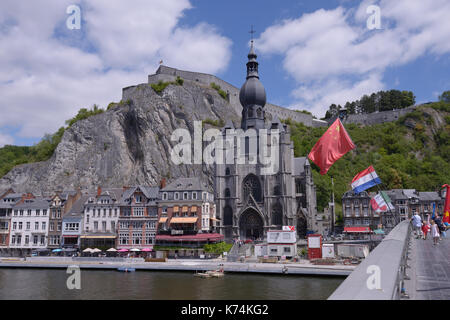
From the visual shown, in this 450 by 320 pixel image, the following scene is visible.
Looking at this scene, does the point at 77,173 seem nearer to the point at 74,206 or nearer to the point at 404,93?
the point at 74,206

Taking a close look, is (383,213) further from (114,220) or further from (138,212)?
A: (114,220)

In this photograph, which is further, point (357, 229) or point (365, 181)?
point (357, 229)

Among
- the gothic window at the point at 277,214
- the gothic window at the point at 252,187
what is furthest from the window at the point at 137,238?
the gothic window at the point at 277,214

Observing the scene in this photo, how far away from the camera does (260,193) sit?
5969 centimetres

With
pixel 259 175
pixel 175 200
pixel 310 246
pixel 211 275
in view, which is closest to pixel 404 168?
pixel 259 175

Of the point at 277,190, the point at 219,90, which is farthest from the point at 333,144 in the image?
the point at 219,90

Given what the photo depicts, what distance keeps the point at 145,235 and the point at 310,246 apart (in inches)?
928

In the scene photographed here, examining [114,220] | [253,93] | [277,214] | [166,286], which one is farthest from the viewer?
[253,93]

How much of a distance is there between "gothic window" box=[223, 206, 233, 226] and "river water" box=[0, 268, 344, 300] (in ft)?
68.7

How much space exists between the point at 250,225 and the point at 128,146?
42.1 meters

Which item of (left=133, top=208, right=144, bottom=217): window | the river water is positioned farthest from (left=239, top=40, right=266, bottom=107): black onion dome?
the river water

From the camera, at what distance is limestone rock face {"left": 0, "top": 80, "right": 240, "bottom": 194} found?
78.9m

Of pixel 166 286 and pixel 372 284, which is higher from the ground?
pixel 372 284

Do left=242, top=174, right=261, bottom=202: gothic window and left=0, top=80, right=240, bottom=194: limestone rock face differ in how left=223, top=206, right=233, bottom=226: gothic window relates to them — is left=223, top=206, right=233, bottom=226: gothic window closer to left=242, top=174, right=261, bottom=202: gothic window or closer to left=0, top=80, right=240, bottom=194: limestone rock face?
left=242, top=174, right=261, bottom=202: gothic window
